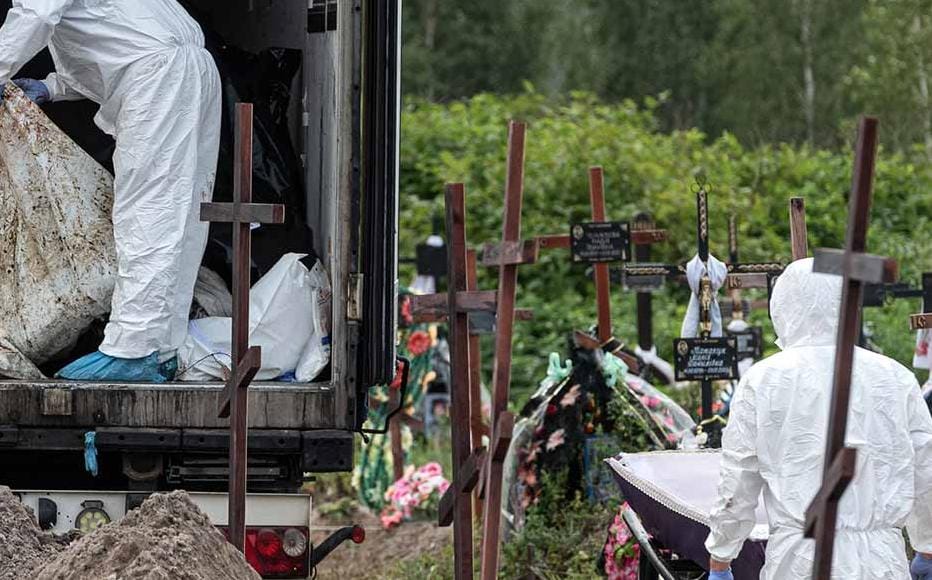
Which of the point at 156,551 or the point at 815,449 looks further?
the point at 815,449

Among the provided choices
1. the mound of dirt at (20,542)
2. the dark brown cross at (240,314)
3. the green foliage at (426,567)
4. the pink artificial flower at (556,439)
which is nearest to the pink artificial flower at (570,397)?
the pink artificial flower at (556,439)

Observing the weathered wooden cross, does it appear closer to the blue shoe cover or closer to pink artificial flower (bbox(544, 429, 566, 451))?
the blue shoe cover

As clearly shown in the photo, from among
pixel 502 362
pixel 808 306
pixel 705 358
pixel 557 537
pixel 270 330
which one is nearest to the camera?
pixel 808 306

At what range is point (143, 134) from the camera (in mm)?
5961

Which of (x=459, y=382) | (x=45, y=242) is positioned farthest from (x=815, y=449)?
(x=45, y=242)

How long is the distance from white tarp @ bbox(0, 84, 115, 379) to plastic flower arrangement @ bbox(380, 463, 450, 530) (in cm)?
441

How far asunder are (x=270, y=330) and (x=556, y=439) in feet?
8.62

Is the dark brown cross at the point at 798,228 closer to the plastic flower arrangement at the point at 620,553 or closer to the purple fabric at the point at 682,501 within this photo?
the purple fabric at the point at 682,501

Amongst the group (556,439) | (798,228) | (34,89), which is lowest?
(556,439)

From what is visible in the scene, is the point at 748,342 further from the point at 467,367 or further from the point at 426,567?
the point at 467,367

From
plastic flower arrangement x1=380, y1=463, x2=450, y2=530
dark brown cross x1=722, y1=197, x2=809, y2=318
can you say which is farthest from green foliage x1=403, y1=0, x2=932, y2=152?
plastic flower arrangement x1=380, y1=463, x2=450, y2=530

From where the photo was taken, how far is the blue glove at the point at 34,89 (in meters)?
6.23

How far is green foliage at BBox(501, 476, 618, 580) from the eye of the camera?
26.5 ft

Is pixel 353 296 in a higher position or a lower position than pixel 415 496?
higher
